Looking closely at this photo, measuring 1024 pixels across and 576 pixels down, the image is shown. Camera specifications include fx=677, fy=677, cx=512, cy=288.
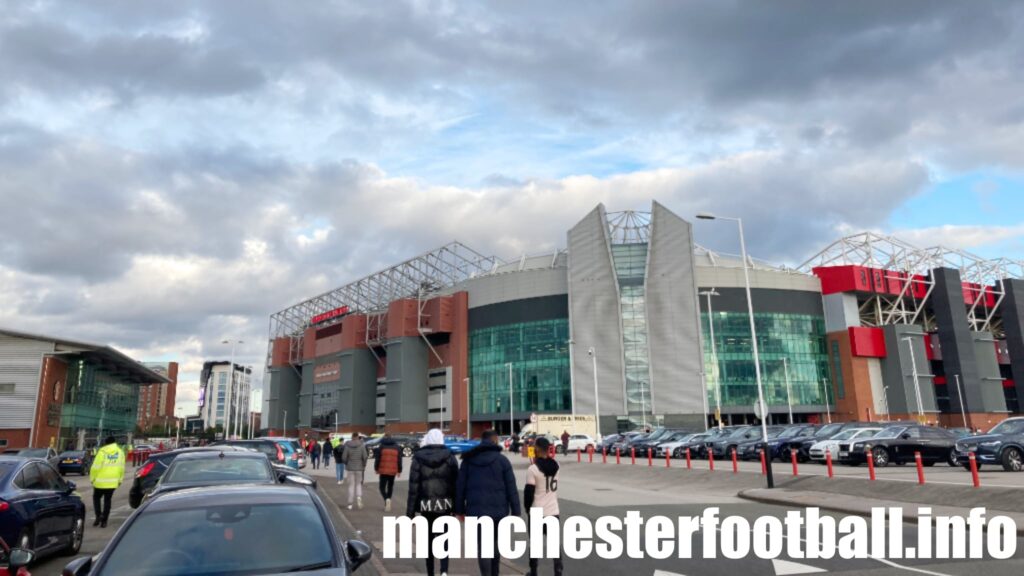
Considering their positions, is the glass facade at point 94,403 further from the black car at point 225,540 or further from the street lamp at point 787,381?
the street lamp at point 787,381

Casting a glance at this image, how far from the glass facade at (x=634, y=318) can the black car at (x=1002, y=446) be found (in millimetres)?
55972

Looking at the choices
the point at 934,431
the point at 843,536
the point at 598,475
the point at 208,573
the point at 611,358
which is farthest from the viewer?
the point at 611,358

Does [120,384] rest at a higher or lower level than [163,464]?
higher

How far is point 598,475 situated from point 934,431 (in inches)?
537

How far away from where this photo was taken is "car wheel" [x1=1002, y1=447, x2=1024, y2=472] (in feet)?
70.7

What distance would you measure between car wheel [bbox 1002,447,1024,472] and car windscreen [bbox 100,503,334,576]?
24207 mm

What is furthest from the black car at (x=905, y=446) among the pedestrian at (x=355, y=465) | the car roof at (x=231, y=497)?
the car roof at (x=231, y=497)

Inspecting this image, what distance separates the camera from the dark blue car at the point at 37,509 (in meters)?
8.82

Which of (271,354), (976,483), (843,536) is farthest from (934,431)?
(271,354)

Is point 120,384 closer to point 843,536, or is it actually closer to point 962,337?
point 843,536

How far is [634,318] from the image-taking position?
8138 cm

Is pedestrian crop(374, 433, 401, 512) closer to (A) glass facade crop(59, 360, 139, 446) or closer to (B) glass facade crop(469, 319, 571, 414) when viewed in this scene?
(A) glass facade crop(59, 360, 139, 446)

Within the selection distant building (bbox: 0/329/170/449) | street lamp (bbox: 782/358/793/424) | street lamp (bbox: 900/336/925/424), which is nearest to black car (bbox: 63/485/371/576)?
distant building (bbox: 0/329/170/449)

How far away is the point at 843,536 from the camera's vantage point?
11781mm
